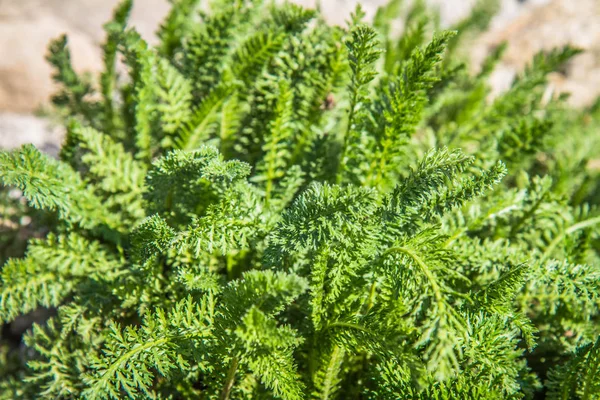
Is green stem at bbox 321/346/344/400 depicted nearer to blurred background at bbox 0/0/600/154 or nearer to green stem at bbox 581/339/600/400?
green stem at bbox 581/339/600/400

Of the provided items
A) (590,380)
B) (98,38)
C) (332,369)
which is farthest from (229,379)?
(98,38)

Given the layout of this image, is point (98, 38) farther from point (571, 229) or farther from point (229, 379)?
point (571, 229)

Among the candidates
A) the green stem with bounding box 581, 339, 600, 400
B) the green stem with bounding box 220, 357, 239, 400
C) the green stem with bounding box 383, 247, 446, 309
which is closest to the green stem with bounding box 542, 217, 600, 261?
the green stem with bounding box 581, 339, 600, 400

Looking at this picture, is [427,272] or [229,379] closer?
[427,272]

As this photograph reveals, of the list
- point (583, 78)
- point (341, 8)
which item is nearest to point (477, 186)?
point (341, 8)

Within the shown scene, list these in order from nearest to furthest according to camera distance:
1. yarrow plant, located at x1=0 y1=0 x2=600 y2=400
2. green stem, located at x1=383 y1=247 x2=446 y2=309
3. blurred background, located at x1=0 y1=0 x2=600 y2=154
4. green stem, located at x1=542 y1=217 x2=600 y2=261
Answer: green stem, located at x1=383 y1=247 x2=446 y2=309, yarrow plant, located at x1=0 y1=0 x2=600 y2=400, green stem, located at x1=542 y1=217 x2=600 y2=261, blurred background, located at x1=0 y1=0 x2=600 y2=154

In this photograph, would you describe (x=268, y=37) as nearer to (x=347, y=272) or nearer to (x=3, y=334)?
(x=347, y=272)
